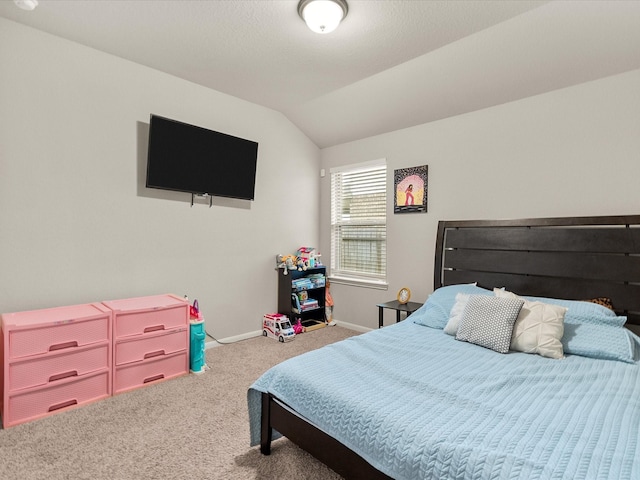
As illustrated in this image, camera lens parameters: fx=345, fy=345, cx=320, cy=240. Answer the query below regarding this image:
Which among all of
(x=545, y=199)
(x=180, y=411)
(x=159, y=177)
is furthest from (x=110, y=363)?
(x=545, y=199)

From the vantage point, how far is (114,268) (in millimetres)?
2889

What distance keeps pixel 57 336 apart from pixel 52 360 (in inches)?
6.0

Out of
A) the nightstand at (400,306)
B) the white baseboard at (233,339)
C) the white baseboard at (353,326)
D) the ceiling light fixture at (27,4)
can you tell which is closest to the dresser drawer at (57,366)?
the white baseboard at (233,339)

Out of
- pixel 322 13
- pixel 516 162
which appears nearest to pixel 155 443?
pixel 322 13

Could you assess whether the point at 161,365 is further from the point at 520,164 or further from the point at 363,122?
the point at 520,164

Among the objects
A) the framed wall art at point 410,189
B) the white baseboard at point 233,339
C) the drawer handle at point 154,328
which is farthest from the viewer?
the framed wall art at point 410,189

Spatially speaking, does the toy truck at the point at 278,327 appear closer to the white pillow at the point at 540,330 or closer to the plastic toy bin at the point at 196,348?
the plastic toy bin at the point at 196,348

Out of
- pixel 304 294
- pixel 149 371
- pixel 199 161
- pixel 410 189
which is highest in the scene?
pixel 199 161

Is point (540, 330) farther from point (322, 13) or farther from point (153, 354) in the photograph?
point (153, 354)

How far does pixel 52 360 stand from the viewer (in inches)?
87.7

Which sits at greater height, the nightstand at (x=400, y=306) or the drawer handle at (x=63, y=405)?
the nightstand at (x=400, y=306)

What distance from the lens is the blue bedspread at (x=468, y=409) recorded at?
1.12 metres

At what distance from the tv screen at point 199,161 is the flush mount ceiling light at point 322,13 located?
1512 millimetres

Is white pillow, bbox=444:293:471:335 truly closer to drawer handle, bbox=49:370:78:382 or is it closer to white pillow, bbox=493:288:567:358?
white pillow, bbox=493:288:567:358
